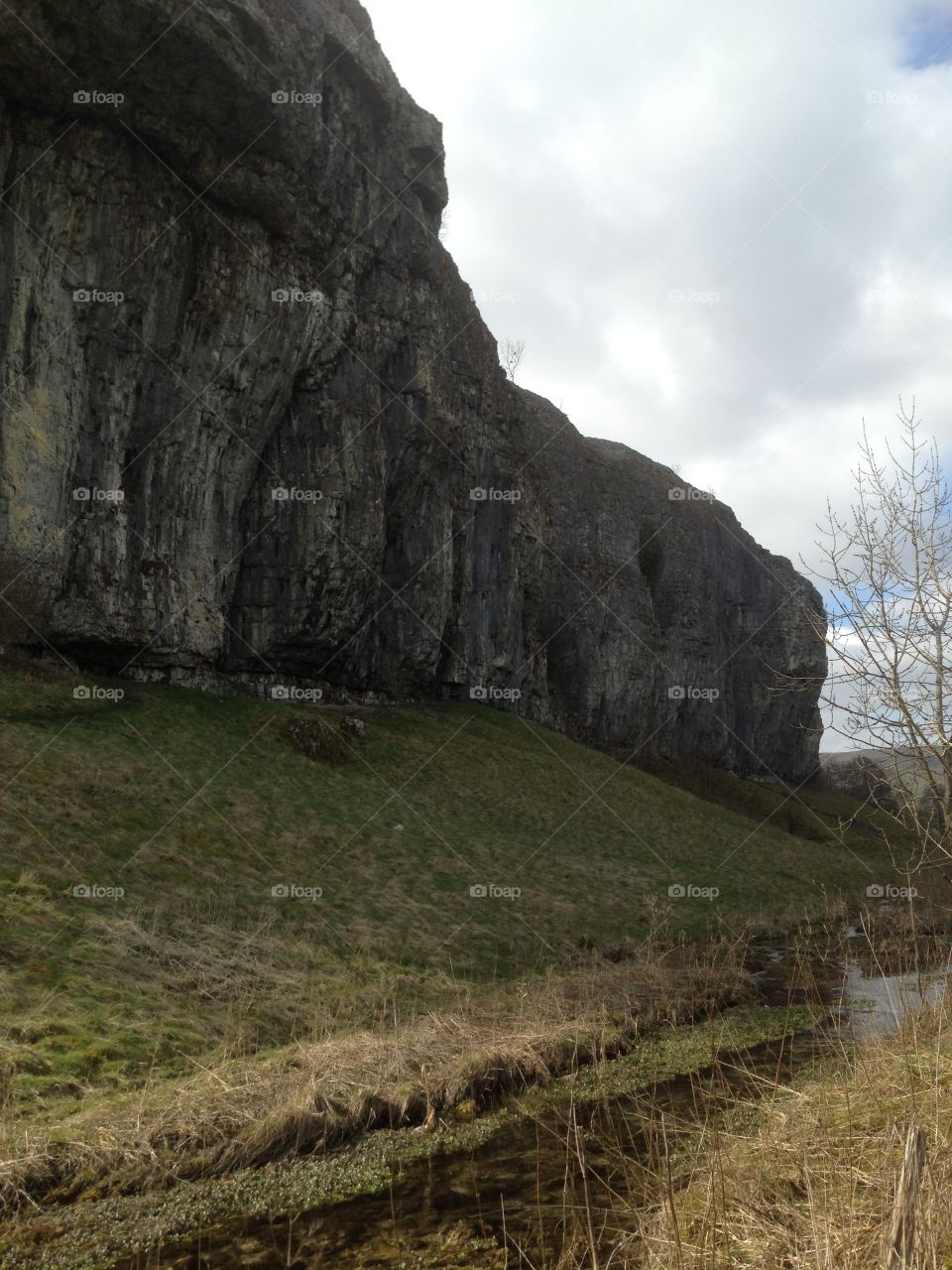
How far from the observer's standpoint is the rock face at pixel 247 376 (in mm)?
29172

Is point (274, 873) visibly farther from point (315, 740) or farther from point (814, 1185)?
point (814, 1185)

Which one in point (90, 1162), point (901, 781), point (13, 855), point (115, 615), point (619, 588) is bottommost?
point (90, 1162)

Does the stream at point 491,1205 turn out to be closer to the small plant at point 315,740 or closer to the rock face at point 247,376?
the rock face at point 247,376

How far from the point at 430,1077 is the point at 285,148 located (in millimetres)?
35264

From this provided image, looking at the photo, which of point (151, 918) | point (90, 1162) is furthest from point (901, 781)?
point (151, 918)

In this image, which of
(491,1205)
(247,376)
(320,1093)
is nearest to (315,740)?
(247,376)

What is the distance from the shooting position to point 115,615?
31062mm

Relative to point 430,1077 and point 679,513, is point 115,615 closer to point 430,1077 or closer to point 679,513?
point 430,1077

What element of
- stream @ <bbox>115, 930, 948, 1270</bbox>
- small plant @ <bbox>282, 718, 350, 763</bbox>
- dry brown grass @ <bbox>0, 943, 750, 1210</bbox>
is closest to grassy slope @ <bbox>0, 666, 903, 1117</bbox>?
small plant @ <bbox>282, 718, 350, 763</bbox>

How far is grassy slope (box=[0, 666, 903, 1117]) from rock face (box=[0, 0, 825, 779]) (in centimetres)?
448

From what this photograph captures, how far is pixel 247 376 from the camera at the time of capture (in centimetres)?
3575

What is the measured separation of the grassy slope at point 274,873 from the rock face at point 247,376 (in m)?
4.48

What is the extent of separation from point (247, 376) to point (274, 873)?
22.7 metres

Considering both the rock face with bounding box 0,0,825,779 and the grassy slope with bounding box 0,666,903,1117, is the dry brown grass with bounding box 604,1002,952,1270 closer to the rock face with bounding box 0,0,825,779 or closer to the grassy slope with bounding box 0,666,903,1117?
the grassy slope with bounding box 0,666,903,1117
